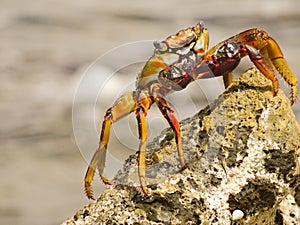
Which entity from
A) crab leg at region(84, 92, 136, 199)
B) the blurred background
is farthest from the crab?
the blurred background

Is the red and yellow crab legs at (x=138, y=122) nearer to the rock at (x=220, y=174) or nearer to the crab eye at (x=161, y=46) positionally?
the rock at (x=220, y=174)

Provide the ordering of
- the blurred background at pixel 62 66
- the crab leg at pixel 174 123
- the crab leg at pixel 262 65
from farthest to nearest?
1. the blurred background at pixel 62 66
2. the crab leg at pixel 262 65
3. the crab leg at pixel 174 123

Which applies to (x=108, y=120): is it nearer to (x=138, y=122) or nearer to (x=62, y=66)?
(x=138, y=122)

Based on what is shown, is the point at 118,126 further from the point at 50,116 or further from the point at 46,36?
the point at 46,36

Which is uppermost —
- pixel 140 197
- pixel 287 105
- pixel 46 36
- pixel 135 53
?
pixel 46 36

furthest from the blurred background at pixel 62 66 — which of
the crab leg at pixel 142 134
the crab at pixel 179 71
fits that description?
the crab leg at pixel 142 134

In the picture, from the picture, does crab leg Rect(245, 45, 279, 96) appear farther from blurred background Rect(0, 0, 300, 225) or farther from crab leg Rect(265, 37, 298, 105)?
blurred background Rect(0, 0, 300, 225)

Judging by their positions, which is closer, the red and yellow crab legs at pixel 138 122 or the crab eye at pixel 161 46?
the red and yellow crab legs at pixel 138 122

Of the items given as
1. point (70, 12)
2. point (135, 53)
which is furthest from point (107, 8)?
point (135, 53)

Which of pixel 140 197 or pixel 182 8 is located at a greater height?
pixel 182 8
